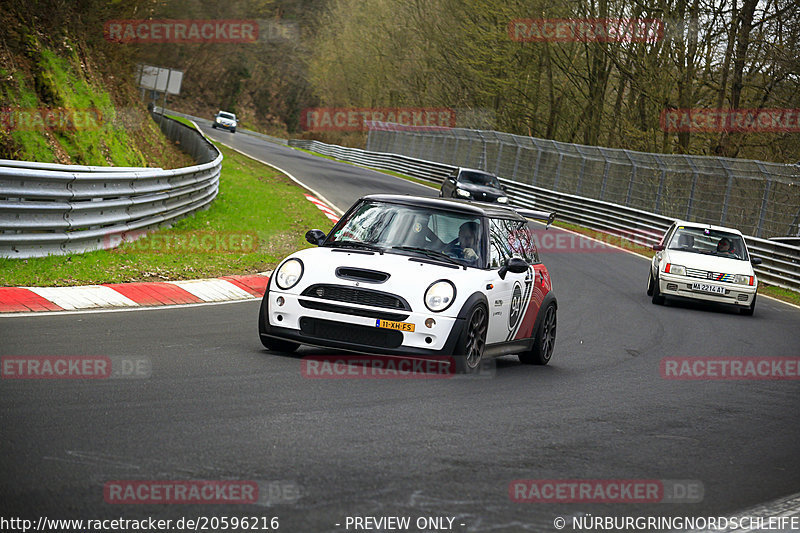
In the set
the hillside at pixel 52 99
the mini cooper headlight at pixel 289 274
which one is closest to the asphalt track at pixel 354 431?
the mini cooper headlight at pixel 289 274

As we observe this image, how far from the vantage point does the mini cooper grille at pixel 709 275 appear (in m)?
18.1

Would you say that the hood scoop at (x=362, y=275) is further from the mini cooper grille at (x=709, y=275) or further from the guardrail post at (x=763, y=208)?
the guardrail post at (x=763, y=208)

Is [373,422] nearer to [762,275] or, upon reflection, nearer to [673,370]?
[673,370]

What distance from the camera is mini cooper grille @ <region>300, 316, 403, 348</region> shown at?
8.03m

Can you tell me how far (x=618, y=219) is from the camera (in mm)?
33188

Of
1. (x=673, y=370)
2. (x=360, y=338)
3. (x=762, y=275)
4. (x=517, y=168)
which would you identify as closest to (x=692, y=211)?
(x=762, y=275)

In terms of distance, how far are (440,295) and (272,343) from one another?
1578 millimetres

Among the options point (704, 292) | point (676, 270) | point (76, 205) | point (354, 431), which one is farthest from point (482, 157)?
point (354, 431)

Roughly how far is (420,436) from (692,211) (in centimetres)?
2677

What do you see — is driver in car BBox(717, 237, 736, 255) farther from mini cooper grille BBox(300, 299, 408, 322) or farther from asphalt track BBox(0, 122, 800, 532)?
mini cooper grille BBox(300, 299, 408, 322)

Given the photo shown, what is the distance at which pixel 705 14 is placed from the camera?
3456cm

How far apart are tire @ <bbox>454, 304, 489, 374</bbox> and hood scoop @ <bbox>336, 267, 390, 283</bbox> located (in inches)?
31.1

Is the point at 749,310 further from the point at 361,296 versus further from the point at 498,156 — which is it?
the point at 498,156

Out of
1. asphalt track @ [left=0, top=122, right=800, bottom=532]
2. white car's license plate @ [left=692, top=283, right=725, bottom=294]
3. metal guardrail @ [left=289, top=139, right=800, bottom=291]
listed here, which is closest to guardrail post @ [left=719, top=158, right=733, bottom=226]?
metal guardrail @ [left=289, top=139, right=800, bottom=291]
